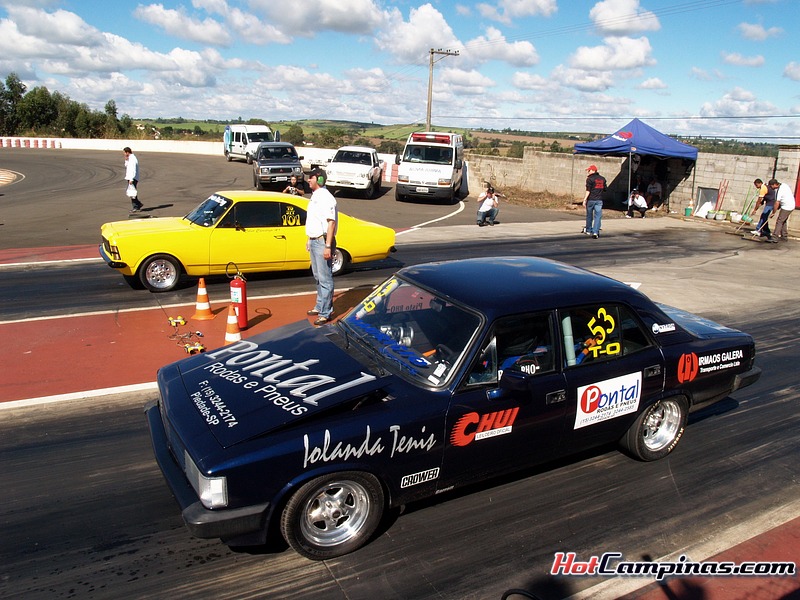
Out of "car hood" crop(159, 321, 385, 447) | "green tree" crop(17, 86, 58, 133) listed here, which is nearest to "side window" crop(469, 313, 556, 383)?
"car hood" crop(159, 321, 385, 447)

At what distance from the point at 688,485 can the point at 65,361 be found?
6354mm

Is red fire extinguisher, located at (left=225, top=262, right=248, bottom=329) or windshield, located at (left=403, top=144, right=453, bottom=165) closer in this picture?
red fire extinguisher, located at (left=225, top=262, right=248, bottom=329)

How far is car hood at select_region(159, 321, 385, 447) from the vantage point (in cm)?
357

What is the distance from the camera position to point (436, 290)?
14.9 feet

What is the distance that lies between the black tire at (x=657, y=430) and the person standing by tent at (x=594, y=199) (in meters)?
11.5

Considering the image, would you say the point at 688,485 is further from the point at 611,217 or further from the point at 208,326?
the point at 611,217

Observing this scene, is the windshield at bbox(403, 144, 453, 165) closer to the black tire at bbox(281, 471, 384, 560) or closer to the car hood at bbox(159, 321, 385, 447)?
the car hood at bbox(159, 321, 385, 447)

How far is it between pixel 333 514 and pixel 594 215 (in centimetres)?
1445

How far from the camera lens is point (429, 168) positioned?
75.1 feet

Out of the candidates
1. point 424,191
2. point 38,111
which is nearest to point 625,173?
point 424,191

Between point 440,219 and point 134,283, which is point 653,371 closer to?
point 134,283

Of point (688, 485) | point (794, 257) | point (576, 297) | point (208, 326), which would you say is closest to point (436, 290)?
point (576, 297)

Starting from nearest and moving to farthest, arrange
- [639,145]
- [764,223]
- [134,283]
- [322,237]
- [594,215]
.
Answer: [322,237]
[134,283]
[594,215]
[764,223]
[639,145]

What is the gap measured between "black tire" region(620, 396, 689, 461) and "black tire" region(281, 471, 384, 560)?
2300 millimetres
